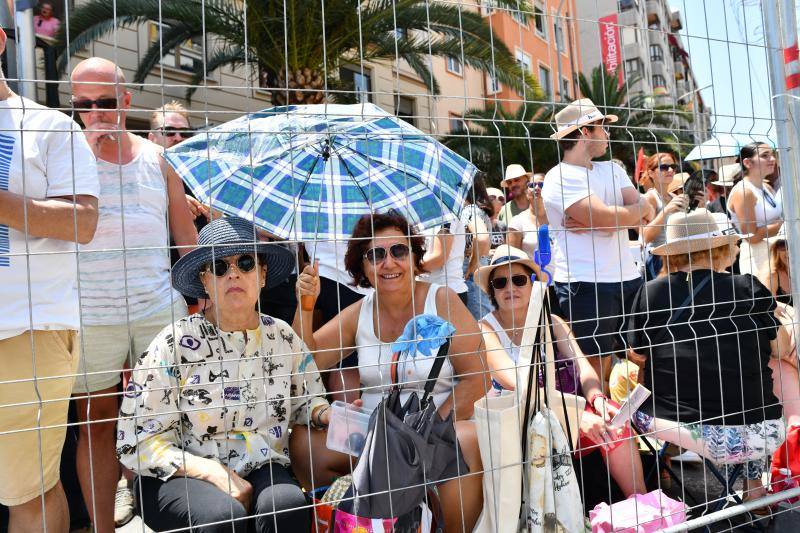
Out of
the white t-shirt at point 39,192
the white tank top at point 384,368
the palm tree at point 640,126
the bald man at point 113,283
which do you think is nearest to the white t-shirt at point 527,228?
the palm tree at point 640,126

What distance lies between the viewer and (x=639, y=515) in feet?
8.63

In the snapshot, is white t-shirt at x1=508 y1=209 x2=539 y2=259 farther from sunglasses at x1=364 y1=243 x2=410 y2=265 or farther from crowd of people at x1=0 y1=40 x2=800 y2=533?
sunglasses at x1=364 y1=243 x2=410 y2=265

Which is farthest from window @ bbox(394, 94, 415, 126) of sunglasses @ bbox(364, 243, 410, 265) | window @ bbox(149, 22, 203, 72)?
window @ bbox(149, 22, 203, 72)

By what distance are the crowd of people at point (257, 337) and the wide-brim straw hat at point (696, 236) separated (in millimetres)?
15

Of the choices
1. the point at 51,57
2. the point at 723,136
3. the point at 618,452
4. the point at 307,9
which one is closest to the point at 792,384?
the point at 618,452

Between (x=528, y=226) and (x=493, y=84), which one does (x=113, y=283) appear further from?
(x=528, y=226)

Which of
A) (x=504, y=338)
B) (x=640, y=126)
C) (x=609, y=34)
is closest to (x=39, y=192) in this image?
(x=504, y=338)

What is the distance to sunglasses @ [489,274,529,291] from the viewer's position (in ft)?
11.7

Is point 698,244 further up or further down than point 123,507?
further up

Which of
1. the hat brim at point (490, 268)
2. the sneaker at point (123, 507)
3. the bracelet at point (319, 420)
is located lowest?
the sneaker at point (123, 507)

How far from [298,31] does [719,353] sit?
7.46 meters

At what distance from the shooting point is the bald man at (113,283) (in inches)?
107

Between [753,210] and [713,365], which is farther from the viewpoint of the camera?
[753,210]

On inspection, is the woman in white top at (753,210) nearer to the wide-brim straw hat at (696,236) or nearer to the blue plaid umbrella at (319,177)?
the wide-brim straw hat at (696,236)
